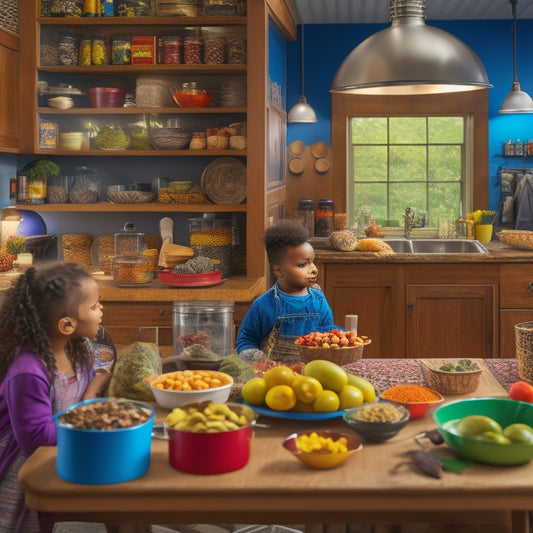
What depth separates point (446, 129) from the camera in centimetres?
605

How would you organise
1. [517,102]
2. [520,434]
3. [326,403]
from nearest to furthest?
[520,434], [326,403], [517,102]

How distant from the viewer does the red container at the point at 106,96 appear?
4504 mm

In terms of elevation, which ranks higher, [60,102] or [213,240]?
[60,102]

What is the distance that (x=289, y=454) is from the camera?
162 centimetres

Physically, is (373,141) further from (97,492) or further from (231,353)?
(97,492)

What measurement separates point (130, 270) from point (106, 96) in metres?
1.07

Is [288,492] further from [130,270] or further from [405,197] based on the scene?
[405,197]

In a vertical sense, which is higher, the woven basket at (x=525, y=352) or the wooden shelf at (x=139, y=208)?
the wooden shelf at (x=139, y=208)

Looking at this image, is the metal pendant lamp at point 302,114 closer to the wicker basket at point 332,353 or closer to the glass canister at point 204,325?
the glass canister at point 204,325

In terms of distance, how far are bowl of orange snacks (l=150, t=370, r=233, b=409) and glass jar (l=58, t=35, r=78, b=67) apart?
3009 mm

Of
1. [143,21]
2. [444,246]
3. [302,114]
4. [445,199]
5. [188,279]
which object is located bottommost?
[188,279]

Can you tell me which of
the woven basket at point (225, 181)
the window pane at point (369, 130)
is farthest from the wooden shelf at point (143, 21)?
the window pane at point (369, 130)

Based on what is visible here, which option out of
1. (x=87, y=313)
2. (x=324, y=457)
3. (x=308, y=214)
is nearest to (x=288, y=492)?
(x=324, y=457)

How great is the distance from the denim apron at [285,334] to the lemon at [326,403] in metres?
0.53
